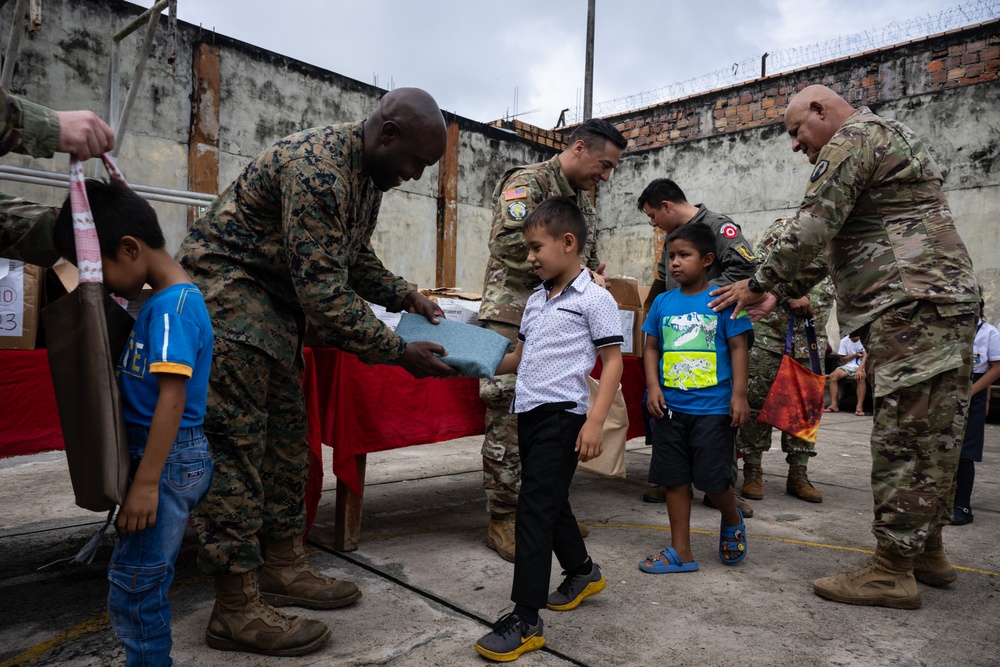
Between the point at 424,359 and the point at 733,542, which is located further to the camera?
the point at 733,542

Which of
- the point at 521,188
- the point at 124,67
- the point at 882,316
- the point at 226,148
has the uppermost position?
the point at 124,67

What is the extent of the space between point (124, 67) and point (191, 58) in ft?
2.89

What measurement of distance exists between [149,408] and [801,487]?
388 centimetres

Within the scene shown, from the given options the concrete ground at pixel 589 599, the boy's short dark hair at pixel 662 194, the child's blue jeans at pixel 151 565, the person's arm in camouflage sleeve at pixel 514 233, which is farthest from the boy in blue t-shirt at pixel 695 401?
the child's blue jeans at pixel 151 565

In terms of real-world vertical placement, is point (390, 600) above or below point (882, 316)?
below

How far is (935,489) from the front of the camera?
251 centimetres

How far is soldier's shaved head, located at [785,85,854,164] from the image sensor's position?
2859 mm

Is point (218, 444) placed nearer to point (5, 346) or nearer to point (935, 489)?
point (5, 346)

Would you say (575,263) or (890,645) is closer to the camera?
(890,645)

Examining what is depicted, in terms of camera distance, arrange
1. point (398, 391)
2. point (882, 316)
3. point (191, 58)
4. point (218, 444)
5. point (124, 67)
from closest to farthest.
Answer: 1. point (218, 444)
2. point (882, 316)
3. point (398, 391)
4. point (124, 67)
5. point (191, 58)

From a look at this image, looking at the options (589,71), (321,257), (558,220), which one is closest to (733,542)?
(558,220)

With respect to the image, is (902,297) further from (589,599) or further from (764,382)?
(764,382)

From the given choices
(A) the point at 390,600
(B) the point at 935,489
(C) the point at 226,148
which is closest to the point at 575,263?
(A) the point at 390,600

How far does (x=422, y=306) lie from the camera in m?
2.67
